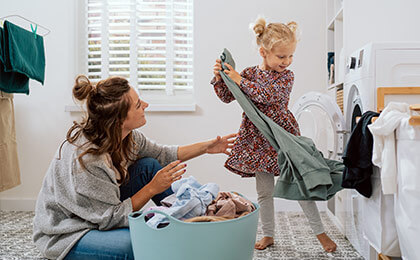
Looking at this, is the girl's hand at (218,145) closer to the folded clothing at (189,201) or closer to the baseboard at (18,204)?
the folded clothing at (189,201)

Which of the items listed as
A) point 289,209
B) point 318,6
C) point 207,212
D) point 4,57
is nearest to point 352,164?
point 207,212

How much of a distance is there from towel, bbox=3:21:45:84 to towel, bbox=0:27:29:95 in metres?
0.02

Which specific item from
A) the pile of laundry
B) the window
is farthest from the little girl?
the window

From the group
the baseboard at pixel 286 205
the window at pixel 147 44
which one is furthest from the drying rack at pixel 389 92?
the window at pixel 147 44

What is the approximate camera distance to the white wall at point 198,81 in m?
2.73

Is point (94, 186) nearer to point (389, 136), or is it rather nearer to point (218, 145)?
point (218, 145)

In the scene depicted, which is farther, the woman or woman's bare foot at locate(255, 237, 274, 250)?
woman's bare foot at locate(255, 237, 274, 250)

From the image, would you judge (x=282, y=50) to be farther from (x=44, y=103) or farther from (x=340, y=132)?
(x=44, y=103)

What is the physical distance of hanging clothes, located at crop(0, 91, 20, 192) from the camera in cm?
242

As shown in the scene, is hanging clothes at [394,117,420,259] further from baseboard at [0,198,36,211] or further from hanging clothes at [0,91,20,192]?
baseboard at [0,198,36,211]

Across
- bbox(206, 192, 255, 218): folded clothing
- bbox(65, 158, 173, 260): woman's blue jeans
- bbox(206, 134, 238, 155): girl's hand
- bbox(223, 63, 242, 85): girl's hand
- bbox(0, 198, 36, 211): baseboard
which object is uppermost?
bbox(223, 63, 242, 85): girl's hand

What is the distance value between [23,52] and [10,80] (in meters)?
0.18

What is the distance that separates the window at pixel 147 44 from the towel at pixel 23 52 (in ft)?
1.73

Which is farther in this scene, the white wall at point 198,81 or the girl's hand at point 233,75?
the white wall at point 198,81
